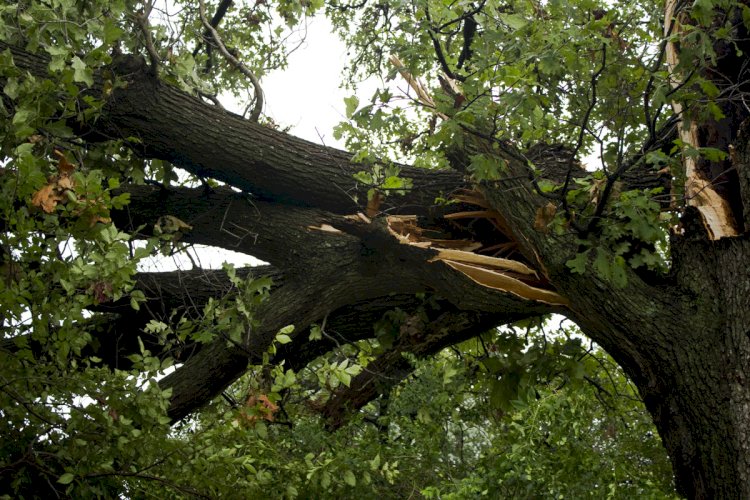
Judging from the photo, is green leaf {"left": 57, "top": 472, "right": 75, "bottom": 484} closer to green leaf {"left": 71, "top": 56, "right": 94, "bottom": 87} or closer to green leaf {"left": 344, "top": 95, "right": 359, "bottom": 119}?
green leaf {"left": 71, "top": 56, "right": 94, "bottom": 87}

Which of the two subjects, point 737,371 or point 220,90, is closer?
point 737,371

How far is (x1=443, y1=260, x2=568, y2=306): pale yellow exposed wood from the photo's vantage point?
15.7 ft

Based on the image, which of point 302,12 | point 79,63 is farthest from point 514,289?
point 302,12

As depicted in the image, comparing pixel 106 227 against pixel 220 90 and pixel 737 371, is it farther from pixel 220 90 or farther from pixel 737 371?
pixel 220 90

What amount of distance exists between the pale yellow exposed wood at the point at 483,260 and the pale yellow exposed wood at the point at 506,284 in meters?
0.03

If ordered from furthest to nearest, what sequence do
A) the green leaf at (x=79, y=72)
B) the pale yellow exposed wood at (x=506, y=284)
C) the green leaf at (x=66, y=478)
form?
the pale yellow exposed wood at (x=506, y=284) → the green leaf at (x=79, y=72) → the green leaf at (x=66, y=478)

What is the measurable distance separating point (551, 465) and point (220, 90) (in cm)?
518

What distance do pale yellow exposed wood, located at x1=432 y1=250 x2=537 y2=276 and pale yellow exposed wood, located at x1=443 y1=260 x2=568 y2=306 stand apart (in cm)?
3

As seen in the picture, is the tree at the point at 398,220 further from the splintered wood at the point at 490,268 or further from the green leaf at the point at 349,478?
the green leaf at the point at 349,478

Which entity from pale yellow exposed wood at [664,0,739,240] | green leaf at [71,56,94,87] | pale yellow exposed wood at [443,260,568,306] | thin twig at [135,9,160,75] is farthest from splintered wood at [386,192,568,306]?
green leaf at [71,56,94,87]

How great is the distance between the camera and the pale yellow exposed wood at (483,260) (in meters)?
4.82

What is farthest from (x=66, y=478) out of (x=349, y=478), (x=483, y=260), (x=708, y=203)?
(x=708, y=203)

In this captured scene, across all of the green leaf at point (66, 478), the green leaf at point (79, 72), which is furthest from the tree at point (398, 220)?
the green leaf at point (66, 478)

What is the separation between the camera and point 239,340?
4.82m
